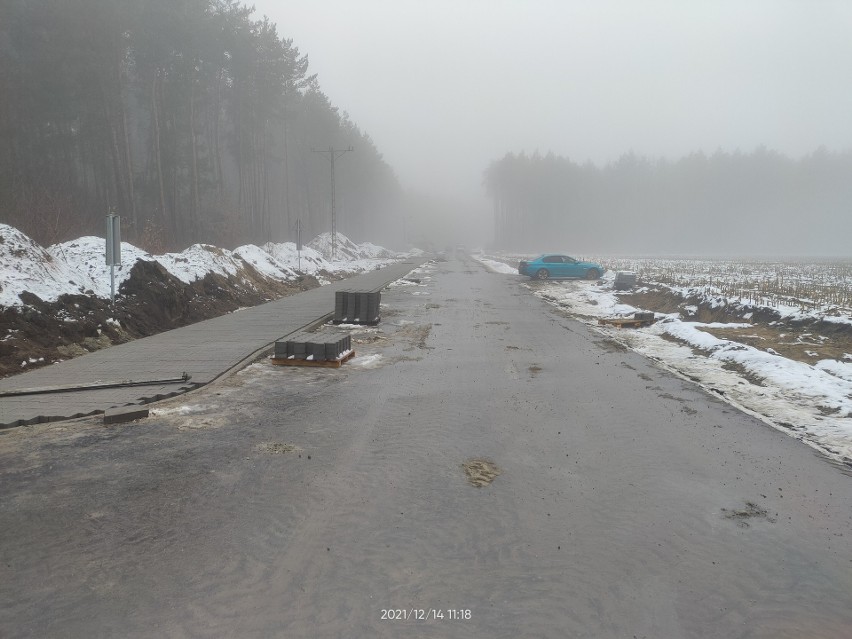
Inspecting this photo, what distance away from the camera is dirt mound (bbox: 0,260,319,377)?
963 cm

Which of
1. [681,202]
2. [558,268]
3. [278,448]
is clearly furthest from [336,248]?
[681,202]

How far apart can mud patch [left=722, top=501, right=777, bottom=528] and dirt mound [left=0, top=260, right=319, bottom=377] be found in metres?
9.69

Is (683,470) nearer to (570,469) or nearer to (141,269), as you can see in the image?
(570,469)

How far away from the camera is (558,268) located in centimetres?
3200

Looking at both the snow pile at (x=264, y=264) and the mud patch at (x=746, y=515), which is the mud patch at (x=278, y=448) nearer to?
the mud patch at (x=746, y=515)

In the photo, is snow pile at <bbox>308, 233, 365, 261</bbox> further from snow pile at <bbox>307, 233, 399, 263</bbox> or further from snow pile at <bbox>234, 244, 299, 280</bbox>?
snow pile at <bbox>234, 244, 299, 280</bbox>

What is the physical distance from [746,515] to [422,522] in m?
2.46

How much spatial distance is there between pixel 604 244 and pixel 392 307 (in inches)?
4249

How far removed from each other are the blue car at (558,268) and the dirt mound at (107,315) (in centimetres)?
1712

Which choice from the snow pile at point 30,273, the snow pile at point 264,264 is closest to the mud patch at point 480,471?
the snow pile at point 30,273

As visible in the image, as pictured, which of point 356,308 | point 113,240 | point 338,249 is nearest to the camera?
point 113,240

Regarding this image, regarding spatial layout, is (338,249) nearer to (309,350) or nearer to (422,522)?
(309,350)

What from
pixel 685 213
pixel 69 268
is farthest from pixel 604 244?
pixel 69 268

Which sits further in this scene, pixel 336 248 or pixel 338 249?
pixel 338 249
